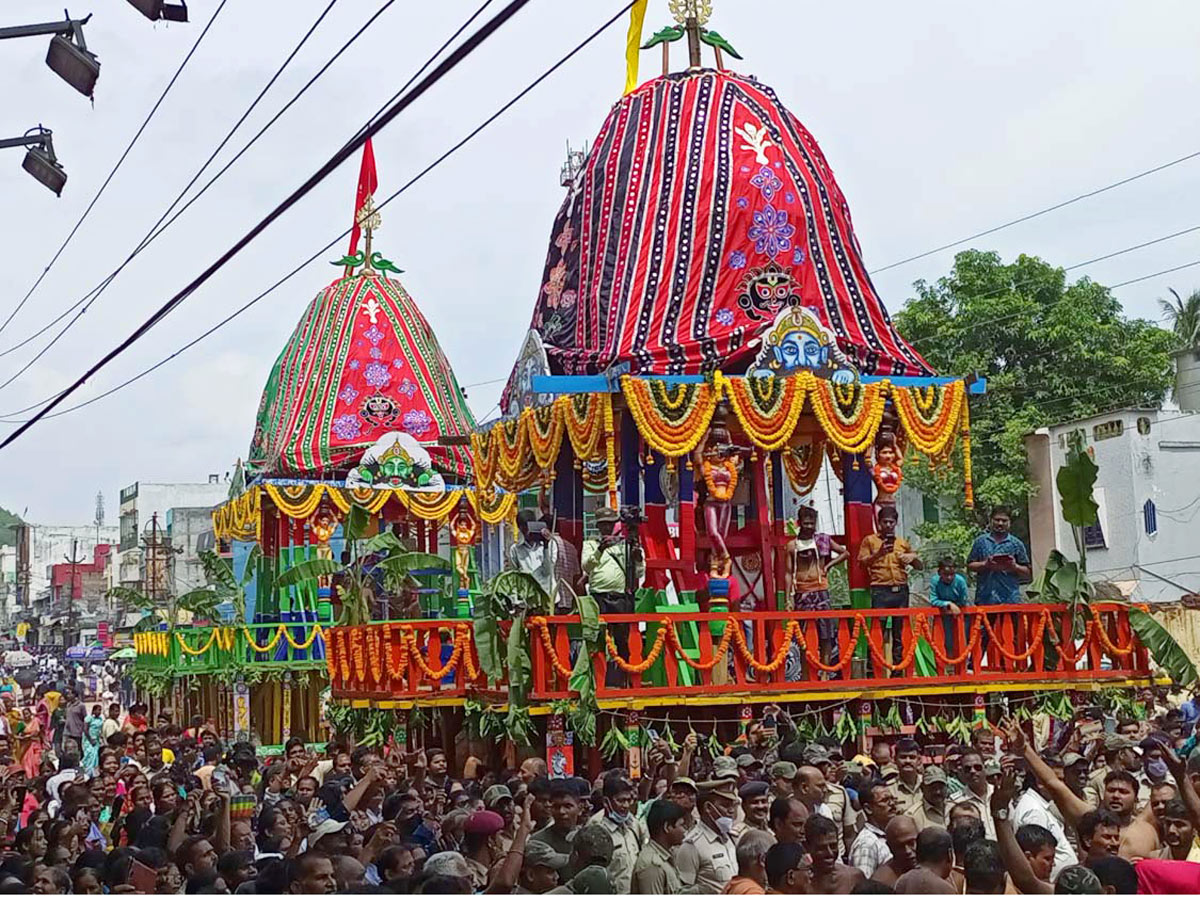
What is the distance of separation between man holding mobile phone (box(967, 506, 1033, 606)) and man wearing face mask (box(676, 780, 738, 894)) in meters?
8.02

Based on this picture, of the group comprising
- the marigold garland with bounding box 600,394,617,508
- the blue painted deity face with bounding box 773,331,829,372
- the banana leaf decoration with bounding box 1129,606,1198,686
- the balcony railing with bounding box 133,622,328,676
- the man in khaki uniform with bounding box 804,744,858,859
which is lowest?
the man in khaki uniform with bounding box 804,744,858,859

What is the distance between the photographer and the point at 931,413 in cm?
1592

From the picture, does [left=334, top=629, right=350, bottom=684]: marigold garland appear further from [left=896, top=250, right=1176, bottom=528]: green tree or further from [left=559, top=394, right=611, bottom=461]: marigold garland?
[left=896, top=250, right=1176, bottom=528]: green tree

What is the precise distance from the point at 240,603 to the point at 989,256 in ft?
53.5

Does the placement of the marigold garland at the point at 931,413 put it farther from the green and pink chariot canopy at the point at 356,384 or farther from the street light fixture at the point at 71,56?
the green and pink chariot canopy at the point at 356,384

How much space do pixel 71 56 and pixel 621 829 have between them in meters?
8.04

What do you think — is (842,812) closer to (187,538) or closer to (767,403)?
(767,403)

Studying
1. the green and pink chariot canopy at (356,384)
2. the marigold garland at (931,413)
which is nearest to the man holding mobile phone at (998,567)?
the marigold garland at (931,413)

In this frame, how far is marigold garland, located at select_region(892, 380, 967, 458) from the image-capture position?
1573 cm

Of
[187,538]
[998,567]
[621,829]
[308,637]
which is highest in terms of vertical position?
[187,538]

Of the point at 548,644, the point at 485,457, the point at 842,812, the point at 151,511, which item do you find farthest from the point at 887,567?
the point at 151,511

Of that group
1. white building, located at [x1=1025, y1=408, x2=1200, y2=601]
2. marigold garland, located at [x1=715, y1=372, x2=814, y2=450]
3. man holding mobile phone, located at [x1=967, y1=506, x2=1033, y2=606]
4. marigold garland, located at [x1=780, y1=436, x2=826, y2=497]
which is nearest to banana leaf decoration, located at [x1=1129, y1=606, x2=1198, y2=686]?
man holding mobile phone, located at [x1=967, y1=506, x2=1033, y2=606]

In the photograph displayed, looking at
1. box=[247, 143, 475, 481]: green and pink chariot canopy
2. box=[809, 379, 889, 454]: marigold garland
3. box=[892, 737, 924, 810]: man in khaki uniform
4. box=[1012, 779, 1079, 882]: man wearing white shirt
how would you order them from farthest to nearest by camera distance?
box=[247, 143, 475, 481]: green and pink chariot canopy < box=[809, 379, 889, 454]: marigold garland < box=[892, 737, 924, 810]: man in khaki uniform < box=[1012, 779, 1079, 882]: man wearing white shirt

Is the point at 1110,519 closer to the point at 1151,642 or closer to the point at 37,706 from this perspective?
the point at 1151,642
